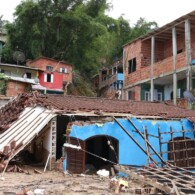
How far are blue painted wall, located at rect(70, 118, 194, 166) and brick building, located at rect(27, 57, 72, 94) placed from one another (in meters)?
22.8

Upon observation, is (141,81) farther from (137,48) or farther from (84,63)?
(84,63)

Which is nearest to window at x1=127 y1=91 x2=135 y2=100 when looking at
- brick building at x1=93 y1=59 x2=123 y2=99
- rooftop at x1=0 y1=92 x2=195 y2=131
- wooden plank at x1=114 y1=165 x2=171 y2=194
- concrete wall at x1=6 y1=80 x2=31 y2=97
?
brick building at x1=93 y1=59 x2=123 y2=99

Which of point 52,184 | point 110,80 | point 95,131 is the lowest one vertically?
point 52,184

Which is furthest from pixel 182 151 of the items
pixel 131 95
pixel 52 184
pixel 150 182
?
pixel 131 95

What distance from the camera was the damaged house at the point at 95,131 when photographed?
49.0 feet

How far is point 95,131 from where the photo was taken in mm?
15570

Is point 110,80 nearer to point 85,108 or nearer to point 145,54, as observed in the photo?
point 145,54

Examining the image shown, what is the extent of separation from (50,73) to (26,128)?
25539 mm

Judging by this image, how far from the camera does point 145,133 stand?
16.2 metres

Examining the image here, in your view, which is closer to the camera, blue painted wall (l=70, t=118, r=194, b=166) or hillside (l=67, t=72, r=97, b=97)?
blue painted wall (l=70, t=118, r=194, b=166)

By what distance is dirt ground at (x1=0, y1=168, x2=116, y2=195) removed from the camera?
411 inches

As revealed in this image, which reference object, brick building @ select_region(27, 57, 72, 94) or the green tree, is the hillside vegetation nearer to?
the green tree

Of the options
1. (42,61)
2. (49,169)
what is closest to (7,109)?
(49,169)

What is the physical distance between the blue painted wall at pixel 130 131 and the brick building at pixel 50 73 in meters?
22.8
